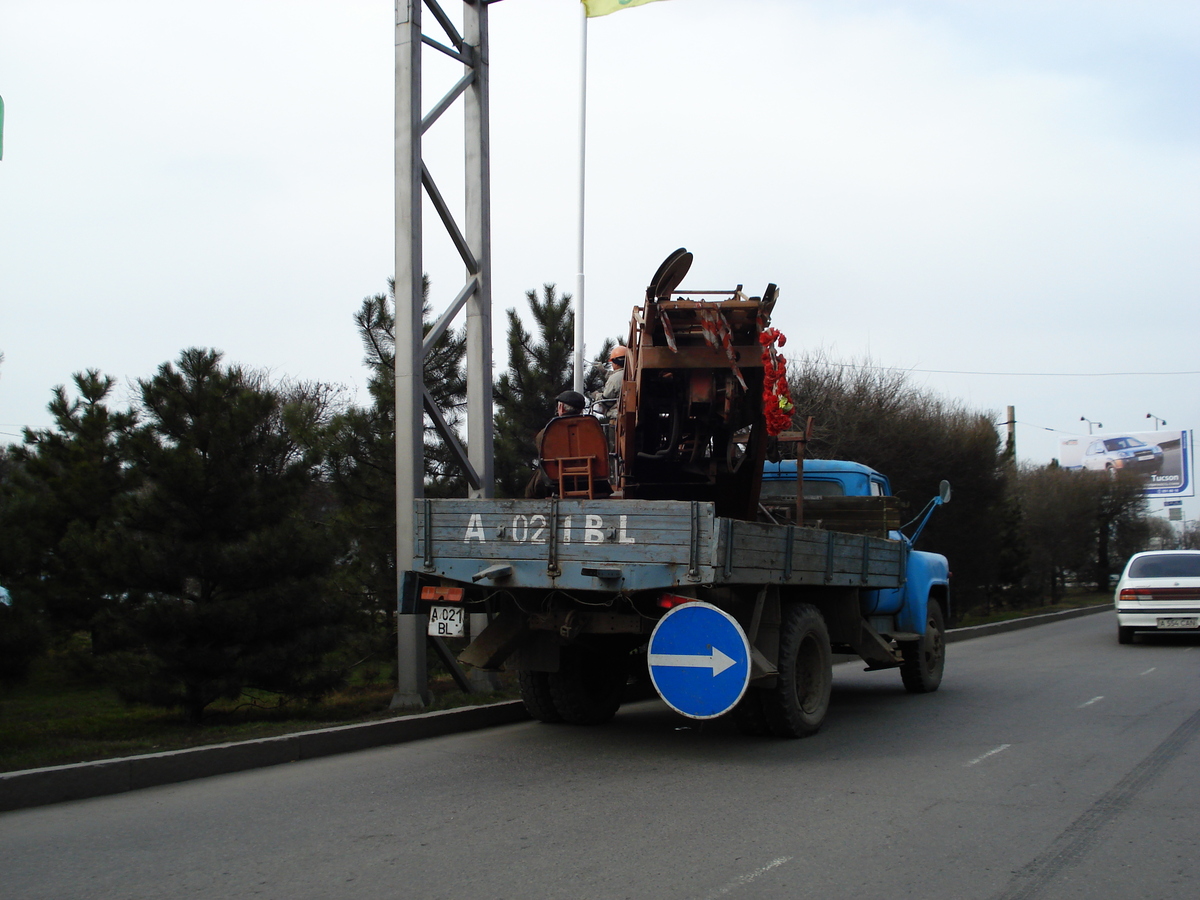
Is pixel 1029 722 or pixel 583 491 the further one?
pixel 1029 722

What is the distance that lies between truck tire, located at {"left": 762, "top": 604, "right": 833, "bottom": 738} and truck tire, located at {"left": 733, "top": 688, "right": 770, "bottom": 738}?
1.6 inches

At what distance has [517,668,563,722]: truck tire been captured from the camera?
348 inches

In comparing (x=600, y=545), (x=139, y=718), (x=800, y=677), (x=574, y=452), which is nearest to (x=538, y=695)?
(x=800, y=677)

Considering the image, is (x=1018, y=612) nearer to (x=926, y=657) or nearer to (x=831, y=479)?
(x=926, y=657)

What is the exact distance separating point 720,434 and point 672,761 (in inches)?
99.4

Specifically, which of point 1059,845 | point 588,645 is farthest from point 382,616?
point 1059,845

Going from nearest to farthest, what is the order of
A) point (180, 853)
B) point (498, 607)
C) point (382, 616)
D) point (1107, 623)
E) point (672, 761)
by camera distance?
point (180, 853) → point (672, 761) → point (498, 607) → point (382, 616) → point (1107, 623)

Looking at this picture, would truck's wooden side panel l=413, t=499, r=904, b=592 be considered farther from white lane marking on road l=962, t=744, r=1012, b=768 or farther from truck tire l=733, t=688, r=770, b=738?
white lane marking on road l=962, t=744, r=1012, b=768

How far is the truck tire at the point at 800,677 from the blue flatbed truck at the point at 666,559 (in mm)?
15

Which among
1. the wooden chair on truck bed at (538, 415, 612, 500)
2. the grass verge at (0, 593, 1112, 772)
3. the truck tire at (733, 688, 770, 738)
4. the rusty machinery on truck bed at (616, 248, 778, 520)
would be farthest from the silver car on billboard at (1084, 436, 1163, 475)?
the wooden chair on truck bed at (538, 415, 612, 500)

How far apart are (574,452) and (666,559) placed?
150 cm

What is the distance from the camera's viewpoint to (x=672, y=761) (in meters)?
7.48

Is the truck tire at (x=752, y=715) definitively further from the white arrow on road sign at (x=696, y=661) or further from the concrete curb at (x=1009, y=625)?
the concrete curb at (x=1009, y=625)

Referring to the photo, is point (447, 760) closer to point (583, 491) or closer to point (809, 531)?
point (583, 491)
